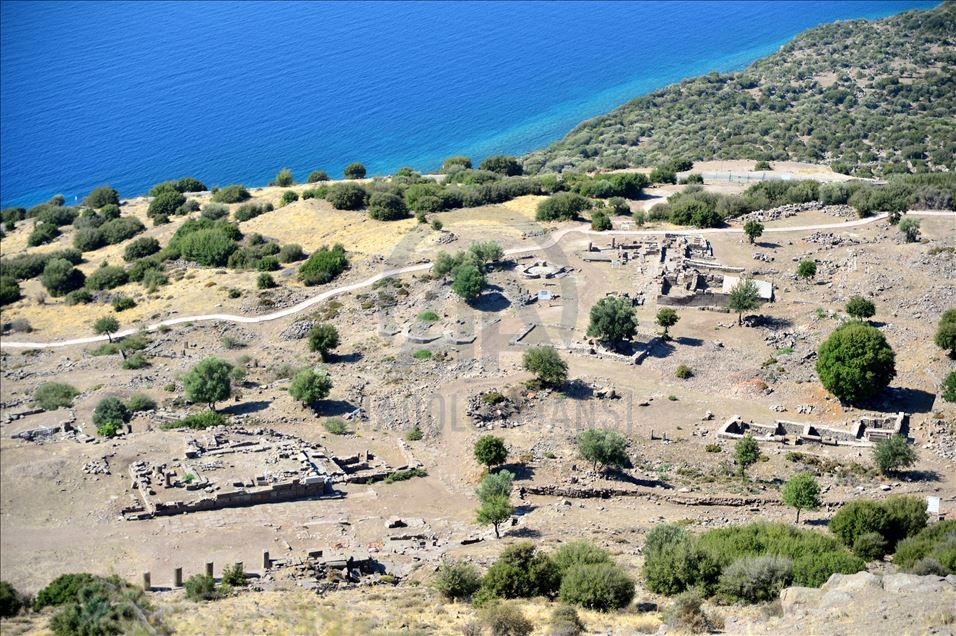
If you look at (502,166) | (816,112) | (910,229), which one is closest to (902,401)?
(910,229)

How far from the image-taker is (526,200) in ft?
246

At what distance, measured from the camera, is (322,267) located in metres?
63.2

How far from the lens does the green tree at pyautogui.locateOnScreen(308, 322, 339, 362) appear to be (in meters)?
51.6

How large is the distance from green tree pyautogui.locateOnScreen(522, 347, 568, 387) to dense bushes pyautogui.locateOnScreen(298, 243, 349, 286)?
69.0 feet

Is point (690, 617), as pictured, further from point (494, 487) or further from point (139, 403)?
point (139, 403)

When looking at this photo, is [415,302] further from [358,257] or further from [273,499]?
[273,499]

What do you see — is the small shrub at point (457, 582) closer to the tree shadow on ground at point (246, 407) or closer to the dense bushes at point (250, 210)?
the tree shadow on ground at point (246, 407)

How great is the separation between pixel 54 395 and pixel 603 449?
2544 cm

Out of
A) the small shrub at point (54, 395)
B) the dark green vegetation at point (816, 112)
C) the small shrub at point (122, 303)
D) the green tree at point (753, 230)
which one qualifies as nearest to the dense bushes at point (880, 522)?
the small shrub at point (54, 395)

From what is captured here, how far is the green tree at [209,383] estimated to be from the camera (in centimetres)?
4578

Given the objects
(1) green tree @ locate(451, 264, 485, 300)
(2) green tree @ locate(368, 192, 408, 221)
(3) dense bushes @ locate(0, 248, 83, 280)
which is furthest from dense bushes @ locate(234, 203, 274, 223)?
(1) green tree @ locate(451, 264, 485, 300)

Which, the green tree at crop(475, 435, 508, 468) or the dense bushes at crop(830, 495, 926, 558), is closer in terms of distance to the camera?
the dense bushes at crop(830, 495, 926, 558)

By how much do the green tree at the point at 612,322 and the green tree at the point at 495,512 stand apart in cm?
1694

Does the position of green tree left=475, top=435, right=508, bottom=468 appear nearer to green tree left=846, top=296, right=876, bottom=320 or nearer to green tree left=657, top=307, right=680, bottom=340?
green tree left=657, top=307, right=680, bottom=340
